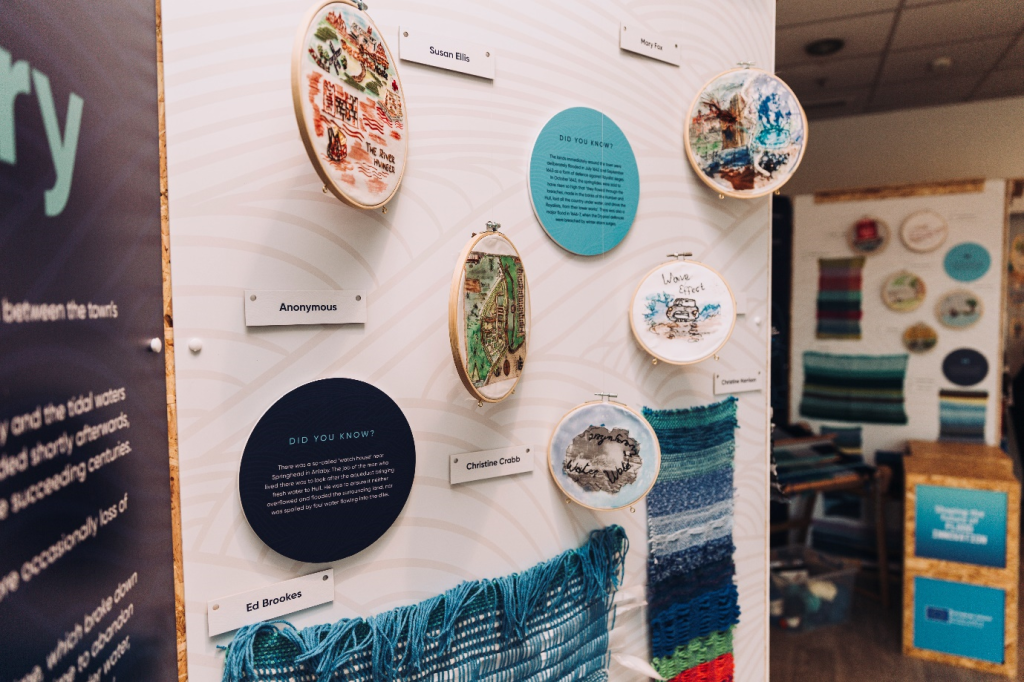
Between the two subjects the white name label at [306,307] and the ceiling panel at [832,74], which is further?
the ceiling panel at [832,74]

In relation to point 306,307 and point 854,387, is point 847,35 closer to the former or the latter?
point 854,387

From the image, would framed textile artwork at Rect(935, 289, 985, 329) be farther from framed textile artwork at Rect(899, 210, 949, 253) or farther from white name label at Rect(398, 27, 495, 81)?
white name label at Rect(398, 27, 495, 81)

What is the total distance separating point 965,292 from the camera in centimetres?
335

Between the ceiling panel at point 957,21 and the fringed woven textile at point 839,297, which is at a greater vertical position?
the ceiling panel at point 957,21

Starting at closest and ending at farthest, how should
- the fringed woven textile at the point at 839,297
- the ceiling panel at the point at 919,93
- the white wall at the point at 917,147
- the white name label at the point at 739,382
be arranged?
the white name label at the point at 739,382 < the fringed woven textile at the point at 839,297 < the ceiling panel at the point at 919,93 < the white wall at the point at 917,147

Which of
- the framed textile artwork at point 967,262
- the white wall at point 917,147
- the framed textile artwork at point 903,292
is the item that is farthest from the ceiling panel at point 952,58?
the framed textile artwork at point 903,292

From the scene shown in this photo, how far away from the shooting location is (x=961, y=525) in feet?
8.87

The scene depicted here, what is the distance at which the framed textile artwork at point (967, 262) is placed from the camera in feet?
10.8

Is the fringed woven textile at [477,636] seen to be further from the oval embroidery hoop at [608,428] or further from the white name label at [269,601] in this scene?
the oval embroidery hoop at [608,428]

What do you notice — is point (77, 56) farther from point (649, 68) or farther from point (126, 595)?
point (649, 68)

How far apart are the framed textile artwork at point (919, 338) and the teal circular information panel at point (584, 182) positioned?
291 cm

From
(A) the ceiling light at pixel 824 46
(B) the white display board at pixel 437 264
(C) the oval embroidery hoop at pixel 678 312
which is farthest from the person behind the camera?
(A) the ceiling light at pixel 824 46

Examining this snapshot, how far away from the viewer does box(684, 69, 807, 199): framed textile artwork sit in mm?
1484

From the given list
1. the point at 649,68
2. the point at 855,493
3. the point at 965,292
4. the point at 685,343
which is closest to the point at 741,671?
the point at 685,343
